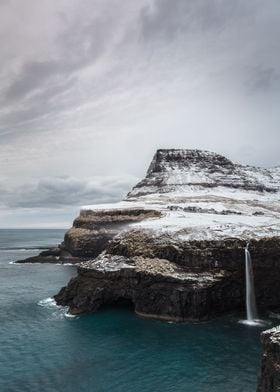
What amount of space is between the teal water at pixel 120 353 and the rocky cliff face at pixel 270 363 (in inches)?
388

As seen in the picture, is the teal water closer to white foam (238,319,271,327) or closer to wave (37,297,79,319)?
wave (37,297,79,319)

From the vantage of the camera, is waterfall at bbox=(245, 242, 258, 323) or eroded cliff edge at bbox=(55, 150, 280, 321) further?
eroded cliff edge at bbox=(55, 150, 280, 321)

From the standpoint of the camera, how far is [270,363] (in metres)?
26.5

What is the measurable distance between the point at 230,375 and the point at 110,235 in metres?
75.5

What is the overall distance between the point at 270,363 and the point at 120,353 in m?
22.1

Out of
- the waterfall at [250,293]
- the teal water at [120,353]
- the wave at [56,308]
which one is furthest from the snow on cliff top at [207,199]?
the wave at [56,308]

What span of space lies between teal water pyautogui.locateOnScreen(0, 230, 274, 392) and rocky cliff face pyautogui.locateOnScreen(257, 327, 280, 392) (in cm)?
985

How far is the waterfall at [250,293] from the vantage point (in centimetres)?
5784

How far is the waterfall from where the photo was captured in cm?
5784

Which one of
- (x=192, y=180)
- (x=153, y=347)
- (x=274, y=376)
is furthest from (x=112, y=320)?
(x=192, y=180)

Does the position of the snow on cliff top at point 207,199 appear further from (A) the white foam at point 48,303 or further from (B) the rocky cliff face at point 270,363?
(B) the rocky cliff face at point 270,363

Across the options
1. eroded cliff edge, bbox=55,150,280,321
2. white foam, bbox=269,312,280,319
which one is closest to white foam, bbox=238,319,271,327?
white foam, bbox=269,312,280,319

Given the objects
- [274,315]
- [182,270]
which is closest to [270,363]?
[274,315]

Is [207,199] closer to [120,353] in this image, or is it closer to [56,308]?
[56,308]
